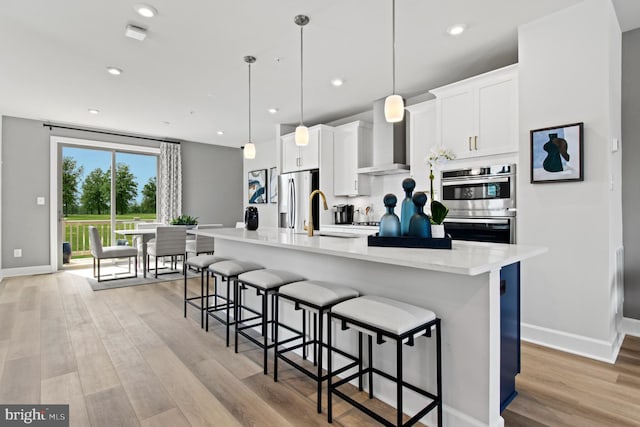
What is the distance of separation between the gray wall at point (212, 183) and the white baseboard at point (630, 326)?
727 cm

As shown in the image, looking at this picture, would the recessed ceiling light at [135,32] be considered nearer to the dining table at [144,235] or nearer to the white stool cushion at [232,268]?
the white stool cushion at [232,268]

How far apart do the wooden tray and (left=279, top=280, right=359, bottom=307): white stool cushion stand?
0.33 meters

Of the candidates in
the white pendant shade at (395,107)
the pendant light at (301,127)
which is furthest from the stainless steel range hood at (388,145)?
the white pendant shade at (395,107)

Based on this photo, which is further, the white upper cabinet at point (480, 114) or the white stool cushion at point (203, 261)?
the white stool cushion at point (203, 261)

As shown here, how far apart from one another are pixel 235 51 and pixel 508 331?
325 cm

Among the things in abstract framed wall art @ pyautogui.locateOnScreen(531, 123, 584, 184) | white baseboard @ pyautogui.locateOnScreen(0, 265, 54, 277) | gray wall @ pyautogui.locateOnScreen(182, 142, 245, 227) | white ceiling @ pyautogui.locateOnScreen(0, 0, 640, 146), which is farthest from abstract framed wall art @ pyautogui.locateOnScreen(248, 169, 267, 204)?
abstract framed wall art @ pyautogui.locateOnScreen(531, 123, 584, 184)

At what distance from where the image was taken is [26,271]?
5.52m

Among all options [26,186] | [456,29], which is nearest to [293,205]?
[456,29]

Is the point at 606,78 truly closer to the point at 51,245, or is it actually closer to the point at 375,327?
the point at 375,327

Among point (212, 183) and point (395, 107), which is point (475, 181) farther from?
point (212, 183)

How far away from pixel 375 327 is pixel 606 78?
8.34 feet

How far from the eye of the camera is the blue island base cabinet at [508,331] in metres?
1.71

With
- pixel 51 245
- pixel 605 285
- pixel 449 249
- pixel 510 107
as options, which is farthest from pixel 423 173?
pixel 51 245

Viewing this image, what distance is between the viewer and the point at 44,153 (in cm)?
571
